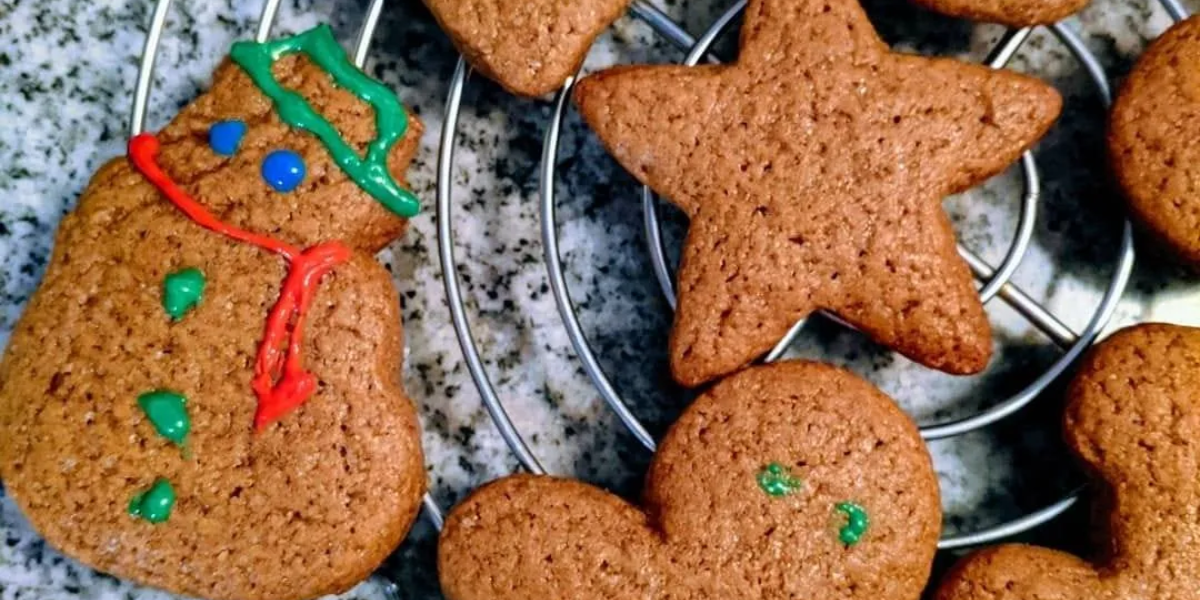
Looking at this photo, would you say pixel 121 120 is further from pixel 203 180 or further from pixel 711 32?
pixel 711 32

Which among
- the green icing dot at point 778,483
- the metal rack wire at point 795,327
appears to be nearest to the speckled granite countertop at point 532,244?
the metal rack wire at point 795,327

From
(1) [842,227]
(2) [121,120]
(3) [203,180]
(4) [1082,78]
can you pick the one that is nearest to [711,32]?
(1) [842,227]

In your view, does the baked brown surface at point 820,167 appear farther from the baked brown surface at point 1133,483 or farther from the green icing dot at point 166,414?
the green icing dot at point 166,414

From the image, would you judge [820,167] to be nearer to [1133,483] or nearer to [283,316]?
[1133,483]

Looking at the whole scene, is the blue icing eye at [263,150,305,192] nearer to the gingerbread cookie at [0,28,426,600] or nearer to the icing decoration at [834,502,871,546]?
the gingerbread cookie at [0,28,426,600]

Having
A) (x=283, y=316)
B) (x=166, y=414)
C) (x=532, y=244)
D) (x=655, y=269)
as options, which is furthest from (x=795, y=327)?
(x=166, y=414)

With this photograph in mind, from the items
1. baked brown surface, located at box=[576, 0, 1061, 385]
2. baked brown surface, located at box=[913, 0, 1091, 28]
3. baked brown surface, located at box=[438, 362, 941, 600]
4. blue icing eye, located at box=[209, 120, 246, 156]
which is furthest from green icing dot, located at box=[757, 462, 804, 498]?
blue icing eye, located at box=[209, 120, 246, 156]
